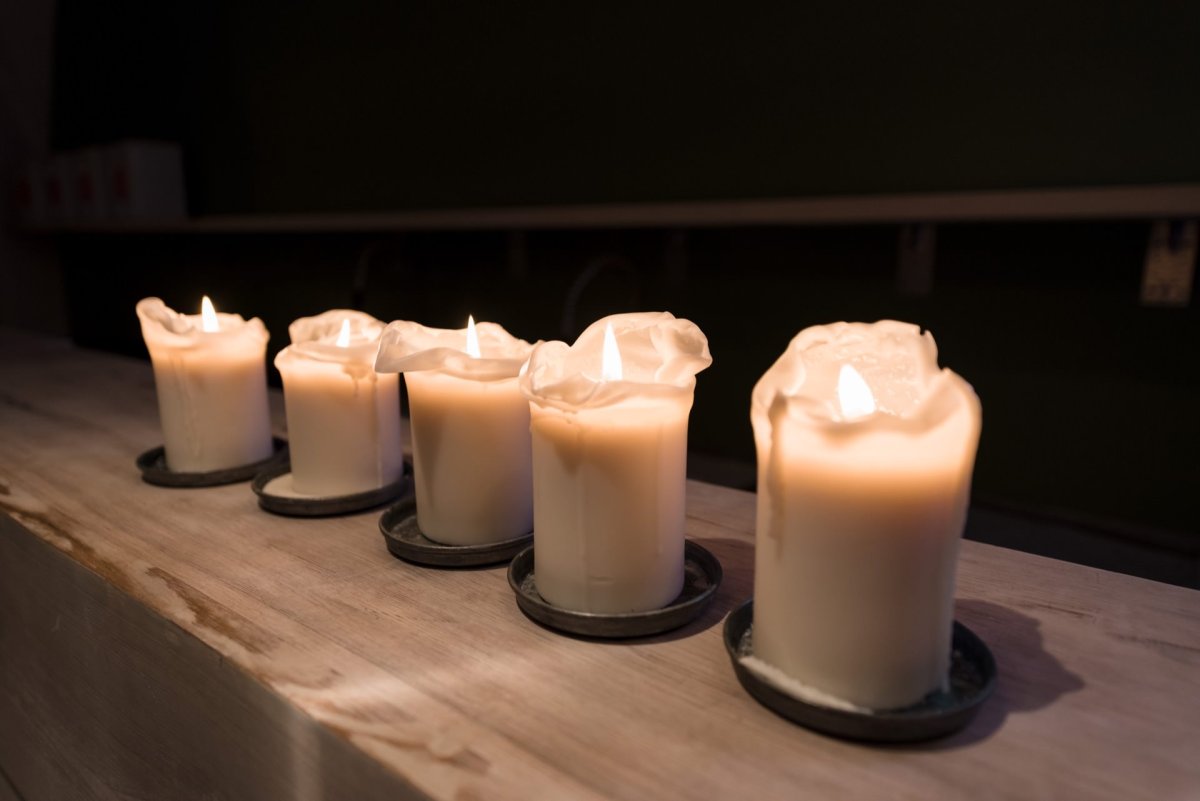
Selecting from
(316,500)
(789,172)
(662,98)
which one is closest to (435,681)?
(316,500)

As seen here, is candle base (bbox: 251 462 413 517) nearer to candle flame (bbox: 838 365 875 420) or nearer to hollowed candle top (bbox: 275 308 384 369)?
hollowed candle top (bbox: 275 308 384 369)

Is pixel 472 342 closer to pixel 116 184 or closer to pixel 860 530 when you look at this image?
pixel 860 530

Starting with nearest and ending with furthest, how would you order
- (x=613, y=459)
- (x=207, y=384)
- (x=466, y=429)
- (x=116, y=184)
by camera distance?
(x=613, y=459) → (x=466, y=429) → (x=207, y=384) → (x=116, y=184)

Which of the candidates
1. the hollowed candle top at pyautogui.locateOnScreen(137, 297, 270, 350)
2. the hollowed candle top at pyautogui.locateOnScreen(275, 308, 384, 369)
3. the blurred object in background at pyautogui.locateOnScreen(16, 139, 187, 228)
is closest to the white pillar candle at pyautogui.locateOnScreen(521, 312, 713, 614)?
the hollowed candle top at pyautogui.locateOnScreen(275, 308, 384, 369)

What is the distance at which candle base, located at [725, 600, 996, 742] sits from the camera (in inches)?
18.4

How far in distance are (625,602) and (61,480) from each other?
0.79m

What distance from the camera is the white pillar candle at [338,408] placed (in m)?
0.81

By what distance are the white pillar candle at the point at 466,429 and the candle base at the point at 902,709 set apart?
26 centimetres

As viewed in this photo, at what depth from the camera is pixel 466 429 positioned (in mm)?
703

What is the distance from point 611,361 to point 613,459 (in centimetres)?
8

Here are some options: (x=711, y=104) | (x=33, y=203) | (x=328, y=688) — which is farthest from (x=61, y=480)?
(x=33, y=203)

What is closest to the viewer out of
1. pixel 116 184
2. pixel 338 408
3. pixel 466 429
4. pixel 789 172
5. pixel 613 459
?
pixel 613 459

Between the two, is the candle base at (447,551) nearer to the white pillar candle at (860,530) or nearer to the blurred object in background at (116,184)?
the white pillar candle at (860,530)

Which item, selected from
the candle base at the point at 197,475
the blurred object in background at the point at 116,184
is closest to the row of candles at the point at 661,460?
the candle base at the point at 197,475
